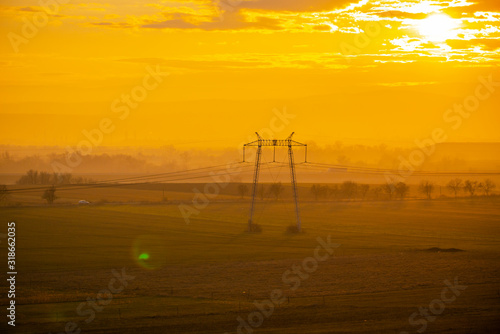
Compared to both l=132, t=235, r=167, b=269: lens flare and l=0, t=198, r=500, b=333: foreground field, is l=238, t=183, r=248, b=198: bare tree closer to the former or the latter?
l=0, t=198, r=500, b=333: foreground field

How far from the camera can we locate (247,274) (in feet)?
156

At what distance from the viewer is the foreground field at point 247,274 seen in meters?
33.8

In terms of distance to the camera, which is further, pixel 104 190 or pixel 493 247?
pixel 104 190

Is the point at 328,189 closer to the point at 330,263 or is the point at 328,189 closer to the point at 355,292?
the point at 330,263

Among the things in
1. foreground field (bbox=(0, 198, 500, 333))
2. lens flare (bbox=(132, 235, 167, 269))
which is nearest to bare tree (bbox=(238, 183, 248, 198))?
foreground field (bbox=(0, 198, 500, 333))

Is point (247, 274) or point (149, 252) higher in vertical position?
point (149, 252)

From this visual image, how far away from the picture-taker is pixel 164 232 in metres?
74.2

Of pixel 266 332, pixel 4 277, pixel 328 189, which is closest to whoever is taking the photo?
pixel 266 332

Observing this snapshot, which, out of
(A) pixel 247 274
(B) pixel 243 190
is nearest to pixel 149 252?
(A) pixel 247 274

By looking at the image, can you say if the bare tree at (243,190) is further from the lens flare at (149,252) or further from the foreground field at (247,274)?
the lens flare at (149,252)

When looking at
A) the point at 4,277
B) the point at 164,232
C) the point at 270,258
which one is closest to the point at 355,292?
the point at 270,258

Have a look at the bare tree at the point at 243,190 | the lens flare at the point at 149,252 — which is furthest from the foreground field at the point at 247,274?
the bare tree at the point at 243,190

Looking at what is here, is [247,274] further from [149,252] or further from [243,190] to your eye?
[243,190]

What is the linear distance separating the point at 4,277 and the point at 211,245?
23.1 meters
